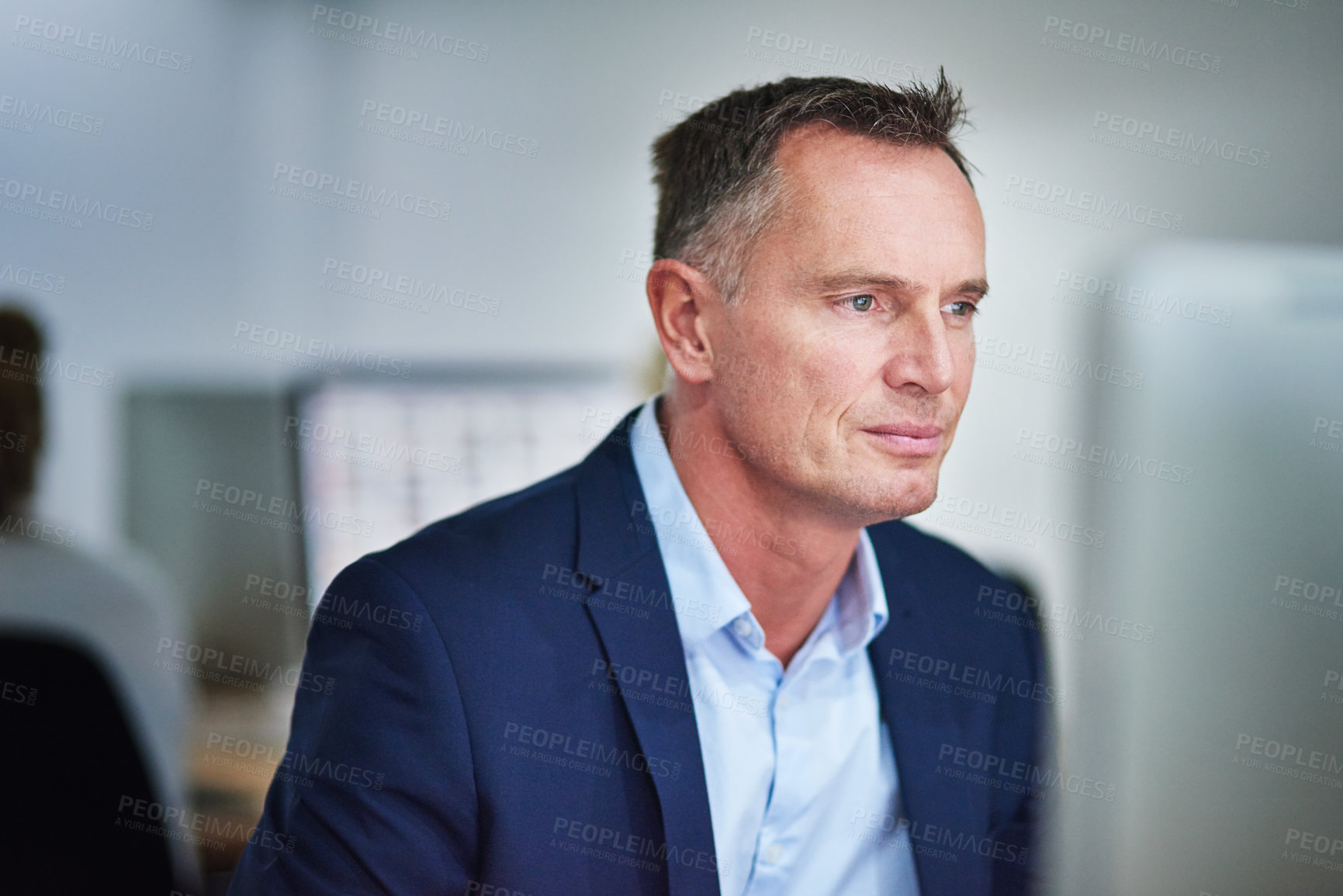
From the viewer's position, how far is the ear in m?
1.19

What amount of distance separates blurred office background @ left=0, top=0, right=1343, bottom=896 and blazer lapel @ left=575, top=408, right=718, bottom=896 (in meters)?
0.70

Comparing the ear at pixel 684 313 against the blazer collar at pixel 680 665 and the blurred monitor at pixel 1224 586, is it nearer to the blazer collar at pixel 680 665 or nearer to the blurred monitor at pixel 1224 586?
the blazer collar at pixel 680 665

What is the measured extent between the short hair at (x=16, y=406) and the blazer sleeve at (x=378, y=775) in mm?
1229

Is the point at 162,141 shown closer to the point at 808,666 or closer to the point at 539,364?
the point at 539,364

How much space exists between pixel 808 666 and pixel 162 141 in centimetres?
210

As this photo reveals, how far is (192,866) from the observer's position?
1814mm

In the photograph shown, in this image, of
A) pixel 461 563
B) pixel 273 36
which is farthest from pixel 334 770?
pixel 273 36

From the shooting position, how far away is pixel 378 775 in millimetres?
994

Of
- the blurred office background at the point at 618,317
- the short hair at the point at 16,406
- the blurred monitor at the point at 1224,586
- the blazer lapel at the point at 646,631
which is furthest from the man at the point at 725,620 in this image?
the short hair at the point at 16,406

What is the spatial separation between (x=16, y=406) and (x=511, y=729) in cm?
153

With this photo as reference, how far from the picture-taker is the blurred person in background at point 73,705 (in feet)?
5.16

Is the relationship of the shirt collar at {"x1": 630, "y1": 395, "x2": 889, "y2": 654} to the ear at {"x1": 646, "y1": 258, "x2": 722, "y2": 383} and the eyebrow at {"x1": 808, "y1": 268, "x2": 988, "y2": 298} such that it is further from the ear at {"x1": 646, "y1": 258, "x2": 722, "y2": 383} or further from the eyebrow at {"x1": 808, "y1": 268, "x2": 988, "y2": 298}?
the eyebrow at {"x1": 808, "y1": 268, "x2": 988, "y2": 298}

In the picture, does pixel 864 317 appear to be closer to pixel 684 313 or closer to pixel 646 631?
pixel 684 313

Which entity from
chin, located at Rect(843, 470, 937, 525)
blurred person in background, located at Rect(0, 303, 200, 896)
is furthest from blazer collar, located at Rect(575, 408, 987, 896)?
blurred person in background, located at Rect(0, 303, 200, 896)
